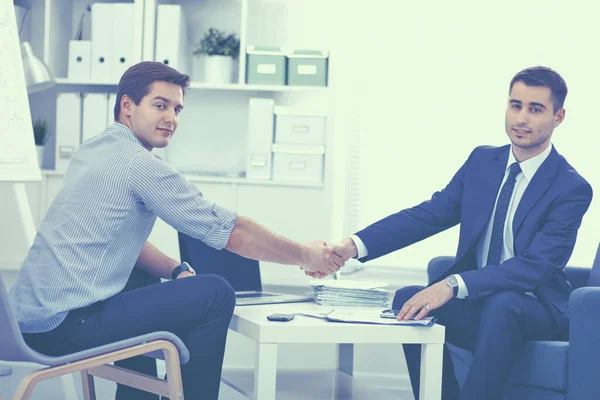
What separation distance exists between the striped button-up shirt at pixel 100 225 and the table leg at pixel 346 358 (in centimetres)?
90

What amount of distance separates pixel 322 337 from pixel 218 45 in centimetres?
196

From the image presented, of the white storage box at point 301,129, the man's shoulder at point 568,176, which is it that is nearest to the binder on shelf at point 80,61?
the white storage box at point 301,129

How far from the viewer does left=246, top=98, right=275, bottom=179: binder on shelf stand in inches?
138

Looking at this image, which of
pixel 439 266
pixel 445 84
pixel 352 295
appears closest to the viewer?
pixel 352 295

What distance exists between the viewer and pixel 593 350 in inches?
86.3

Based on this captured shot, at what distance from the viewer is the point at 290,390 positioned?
246 centimetres

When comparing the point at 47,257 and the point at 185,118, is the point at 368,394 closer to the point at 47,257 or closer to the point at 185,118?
the point at 47,257

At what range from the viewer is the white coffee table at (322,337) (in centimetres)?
204

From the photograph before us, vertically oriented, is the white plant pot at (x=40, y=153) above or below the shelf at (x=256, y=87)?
below

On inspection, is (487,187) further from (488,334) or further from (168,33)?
(168,33)

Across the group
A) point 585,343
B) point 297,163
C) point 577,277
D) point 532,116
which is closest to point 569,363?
point 585,343

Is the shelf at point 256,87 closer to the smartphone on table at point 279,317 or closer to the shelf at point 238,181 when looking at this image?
the shelf at point 238,181

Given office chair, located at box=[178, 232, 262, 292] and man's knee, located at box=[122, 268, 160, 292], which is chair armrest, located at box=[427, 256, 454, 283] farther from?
man's knee, located at box=[122, 268, 160, 292]

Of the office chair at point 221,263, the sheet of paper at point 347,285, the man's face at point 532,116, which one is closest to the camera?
the sheet of paper at point 347,285
